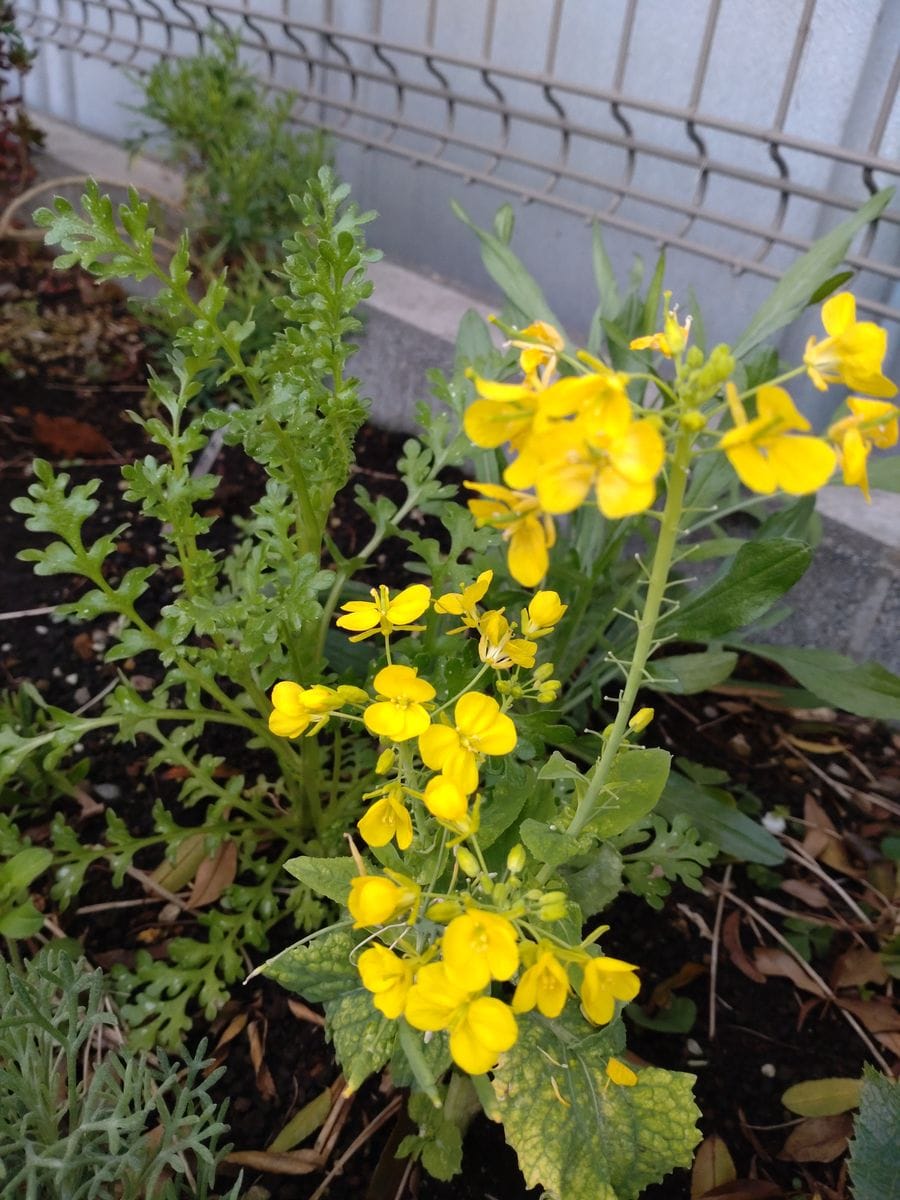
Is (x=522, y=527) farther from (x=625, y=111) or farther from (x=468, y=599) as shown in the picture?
(x=625, y=111)

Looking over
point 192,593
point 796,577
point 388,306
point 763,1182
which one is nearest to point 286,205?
point 388,306

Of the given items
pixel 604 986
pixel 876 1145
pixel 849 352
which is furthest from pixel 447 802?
pixel 876 1145

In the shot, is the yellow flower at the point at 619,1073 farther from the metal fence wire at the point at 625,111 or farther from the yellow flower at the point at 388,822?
the metal fence wire at the point at 625,111

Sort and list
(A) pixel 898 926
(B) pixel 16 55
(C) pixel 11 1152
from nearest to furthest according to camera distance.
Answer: (C) pixel 11 1152, (A) pixel 898 926, (B) pixel 16 55

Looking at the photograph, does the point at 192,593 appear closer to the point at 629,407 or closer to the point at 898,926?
the point at 629,407

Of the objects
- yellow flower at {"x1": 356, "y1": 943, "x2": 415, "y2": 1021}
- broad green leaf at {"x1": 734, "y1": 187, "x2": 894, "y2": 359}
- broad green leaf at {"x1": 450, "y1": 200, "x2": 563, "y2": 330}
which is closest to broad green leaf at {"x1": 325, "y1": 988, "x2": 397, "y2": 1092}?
yellow flower at {"x1": 356, "y1": 943, "x2": 415, "y2": 1021}

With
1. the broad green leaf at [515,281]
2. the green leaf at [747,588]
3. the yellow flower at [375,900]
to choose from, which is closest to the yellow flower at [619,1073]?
the yellow flower at [375,900]

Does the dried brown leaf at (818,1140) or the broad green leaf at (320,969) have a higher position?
the broad green leaf at (320,969)
